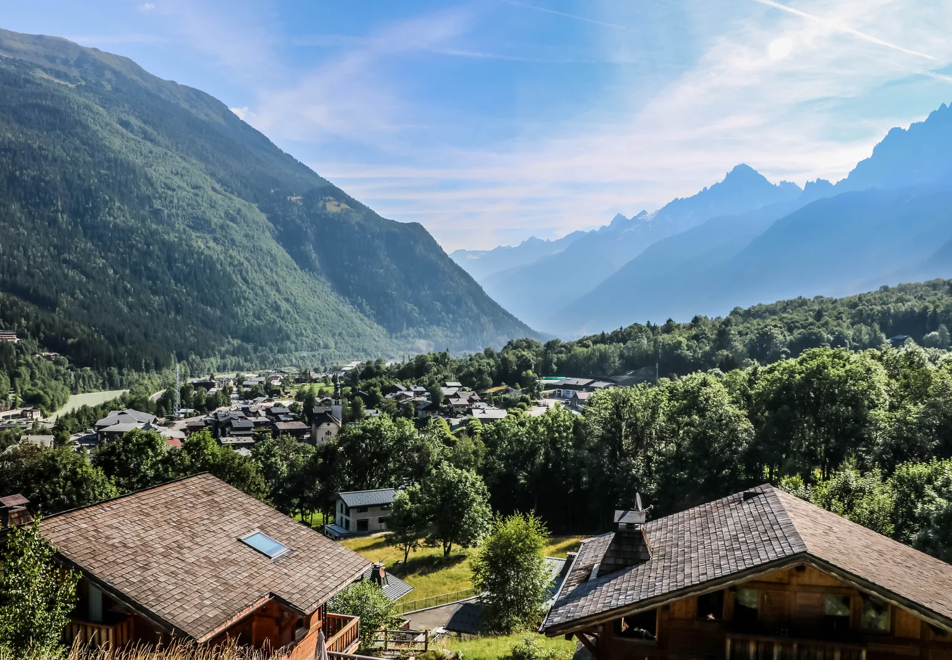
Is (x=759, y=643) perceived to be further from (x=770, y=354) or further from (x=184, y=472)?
(x=770, y=354)

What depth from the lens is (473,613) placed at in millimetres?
30047

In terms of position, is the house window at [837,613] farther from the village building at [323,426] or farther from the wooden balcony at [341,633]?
the village building at [323,426]

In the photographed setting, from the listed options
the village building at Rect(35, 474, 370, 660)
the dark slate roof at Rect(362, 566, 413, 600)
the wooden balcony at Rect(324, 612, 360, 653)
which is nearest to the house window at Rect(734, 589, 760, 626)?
the village building at Rect(35, 474, 370, 660)


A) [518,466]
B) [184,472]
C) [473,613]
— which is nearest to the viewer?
[473,613]

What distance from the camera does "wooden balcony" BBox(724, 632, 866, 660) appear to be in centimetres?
1176

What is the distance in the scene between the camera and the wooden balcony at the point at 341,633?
16383 millimetres

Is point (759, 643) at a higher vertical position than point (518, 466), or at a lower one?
higher

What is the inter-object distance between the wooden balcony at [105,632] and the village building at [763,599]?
9261 millimetres

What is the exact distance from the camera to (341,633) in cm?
1675

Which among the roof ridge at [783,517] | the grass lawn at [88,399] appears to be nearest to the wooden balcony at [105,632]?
the roof ridge at [783,517]

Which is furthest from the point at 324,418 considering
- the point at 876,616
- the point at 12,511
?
the point at 876,616

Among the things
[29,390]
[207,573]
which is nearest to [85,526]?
[207,573]

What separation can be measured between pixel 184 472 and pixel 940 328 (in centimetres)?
12601

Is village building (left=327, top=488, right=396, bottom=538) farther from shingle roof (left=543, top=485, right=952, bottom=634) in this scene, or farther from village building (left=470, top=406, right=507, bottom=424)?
shingle roof (left=543, top=485, right=952, bottom=634)
